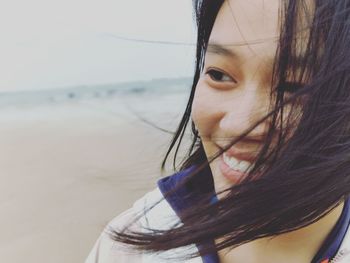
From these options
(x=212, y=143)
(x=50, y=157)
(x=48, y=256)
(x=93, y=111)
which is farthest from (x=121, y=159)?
(x=212, y=143)

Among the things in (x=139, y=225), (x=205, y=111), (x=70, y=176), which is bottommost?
(x=139, y=225)

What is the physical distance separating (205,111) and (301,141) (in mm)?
189

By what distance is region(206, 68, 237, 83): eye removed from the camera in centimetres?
87

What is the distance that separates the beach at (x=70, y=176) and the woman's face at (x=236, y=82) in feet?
2.13

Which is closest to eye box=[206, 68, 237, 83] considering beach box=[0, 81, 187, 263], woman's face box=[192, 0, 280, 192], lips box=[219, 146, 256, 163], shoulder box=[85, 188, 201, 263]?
woman's face box=[192, 0, 280, 192]

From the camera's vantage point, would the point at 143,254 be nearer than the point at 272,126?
No

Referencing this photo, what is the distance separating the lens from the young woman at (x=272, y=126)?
77cm

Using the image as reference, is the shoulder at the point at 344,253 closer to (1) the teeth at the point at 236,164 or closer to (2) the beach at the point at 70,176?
(1) the teeth at the point at 236,164

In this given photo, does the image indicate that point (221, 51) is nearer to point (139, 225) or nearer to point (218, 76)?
point (218, 76)

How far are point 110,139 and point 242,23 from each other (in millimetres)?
4712

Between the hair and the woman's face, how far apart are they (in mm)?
19

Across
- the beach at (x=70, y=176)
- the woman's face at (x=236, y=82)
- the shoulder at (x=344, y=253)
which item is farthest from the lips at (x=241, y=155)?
the beach at (x=70, y=176)

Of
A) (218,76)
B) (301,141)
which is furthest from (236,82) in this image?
(301,141)

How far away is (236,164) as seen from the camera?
0.87m
